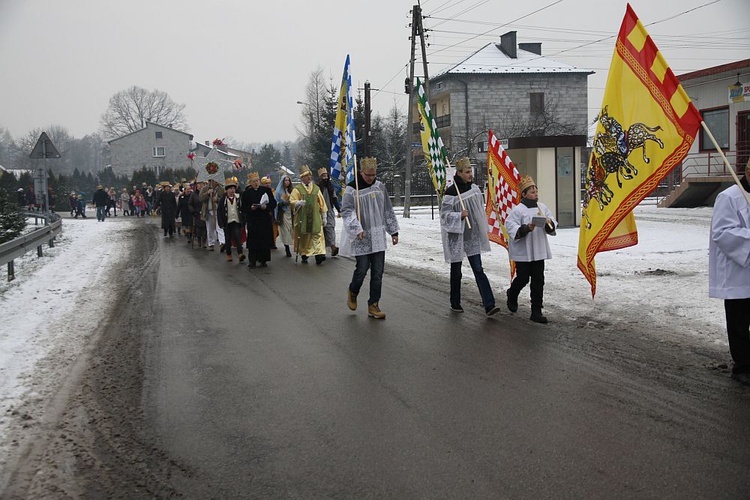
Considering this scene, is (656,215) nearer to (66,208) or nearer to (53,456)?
(53,456)

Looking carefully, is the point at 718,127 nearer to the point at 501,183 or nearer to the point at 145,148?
the point at 501,183

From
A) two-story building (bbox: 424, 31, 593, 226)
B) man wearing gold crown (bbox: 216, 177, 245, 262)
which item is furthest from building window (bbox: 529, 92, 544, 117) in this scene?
man wearing gold crown (bbox: 216, 177, 245, 262)

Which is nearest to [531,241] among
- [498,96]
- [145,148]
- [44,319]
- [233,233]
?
[44,319]

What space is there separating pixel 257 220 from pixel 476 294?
237 inches

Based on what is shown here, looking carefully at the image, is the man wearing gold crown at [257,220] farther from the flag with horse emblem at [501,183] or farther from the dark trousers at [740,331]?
the dark trousers at [740,331]

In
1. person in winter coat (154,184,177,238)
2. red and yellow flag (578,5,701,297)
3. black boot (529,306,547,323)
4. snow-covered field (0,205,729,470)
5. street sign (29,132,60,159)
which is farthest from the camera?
person in winter coat (154,184,177,238)

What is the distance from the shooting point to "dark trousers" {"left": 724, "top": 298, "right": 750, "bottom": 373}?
19.2 feet

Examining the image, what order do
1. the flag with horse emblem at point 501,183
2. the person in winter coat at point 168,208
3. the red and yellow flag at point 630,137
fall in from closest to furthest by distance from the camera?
the red and yellow flag at point 630,137, the flag with horse emblem at point 501,183, the person in winter coat at point 168,208

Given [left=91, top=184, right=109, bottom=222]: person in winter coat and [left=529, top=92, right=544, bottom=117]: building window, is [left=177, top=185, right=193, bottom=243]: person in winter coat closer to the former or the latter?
[left=91, top=184, right=109, bottom=222]: person in winter coat

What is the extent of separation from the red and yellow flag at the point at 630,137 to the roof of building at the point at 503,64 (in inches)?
2101

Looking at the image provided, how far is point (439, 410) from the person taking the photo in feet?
17.2

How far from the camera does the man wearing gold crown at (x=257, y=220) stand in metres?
15.0

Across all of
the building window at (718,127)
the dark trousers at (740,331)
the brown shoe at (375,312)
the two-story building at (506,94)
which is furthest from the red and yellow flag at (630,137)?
the two-story building at (506,94)

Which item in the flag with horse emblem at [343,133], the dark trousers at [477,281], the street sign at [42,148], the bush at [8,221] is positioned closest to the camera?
the dark trousers at [477,281]
